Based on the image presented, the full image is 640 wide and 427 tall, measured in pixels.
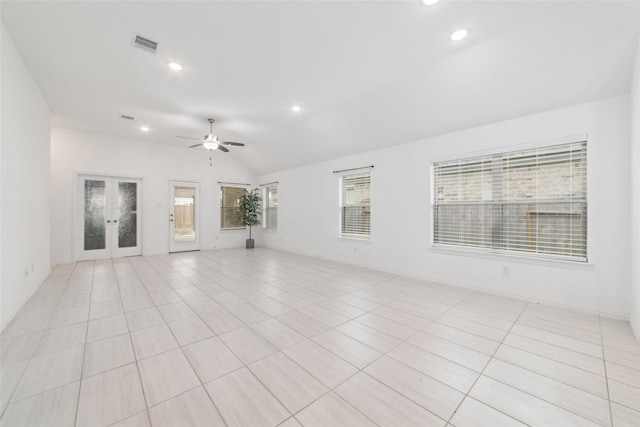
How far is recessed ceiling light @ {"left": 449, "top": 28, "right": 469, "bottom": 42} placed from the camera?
244 centimetres

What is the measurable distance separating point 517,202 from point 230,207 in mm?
7637

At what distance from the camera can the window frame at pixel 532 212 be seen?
301cm

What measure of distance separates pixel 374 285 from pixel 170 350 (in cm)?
297

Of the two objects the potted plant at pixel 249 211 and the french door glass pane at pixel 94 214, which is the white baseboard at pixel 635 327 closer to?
the potted plant at pixel 249 211

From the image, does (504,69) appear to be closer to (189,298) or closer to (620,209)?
(620,209)

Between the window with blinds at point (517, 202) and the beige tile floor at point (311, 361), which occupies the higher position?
the window with blinds at point (517, 202)

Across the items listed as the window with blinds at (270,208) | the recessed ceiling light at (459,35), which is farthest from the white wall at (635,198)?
the window with blinds at (270,208)

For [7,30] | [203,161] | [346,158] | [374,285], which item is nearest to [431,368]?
[374,285]

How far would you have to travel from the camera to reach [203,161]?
24.9ft

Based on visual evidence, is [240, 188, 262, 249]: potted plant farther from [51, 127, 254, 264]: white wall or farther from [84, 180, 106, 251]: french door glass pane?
[84, 180, 106, 251]: french door glass pane

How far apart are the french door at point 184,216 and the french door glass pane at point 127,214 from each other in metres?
0.83

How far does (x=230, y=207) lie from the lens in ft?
27.2

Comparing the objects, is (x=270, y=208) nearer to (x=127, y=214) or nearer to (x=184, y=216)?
(x=184, y=216)

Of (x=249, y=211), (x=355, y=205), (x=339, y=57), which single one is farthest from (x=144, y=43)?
(x=249, y=211)
